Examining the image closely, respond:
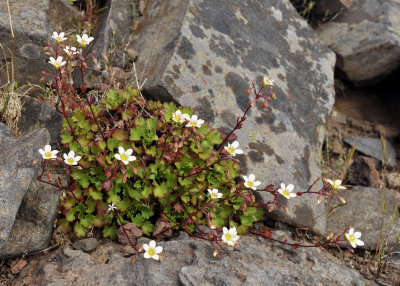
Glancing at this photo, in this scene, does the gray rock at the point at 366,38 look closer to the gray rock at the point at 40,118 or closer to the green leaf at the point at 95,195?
the gray rock at the point at 40,118

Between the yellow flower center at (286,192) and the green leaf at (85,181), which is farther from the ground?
the yellow flower center at (286,192)

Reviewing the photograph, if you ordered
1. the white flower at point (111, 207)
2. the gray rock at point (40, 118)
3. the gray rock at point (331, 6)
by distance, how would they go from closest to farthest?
1. the white flower at point (111, 207)
2. the gray rock at point (40, 118)
3. the gray rock at point (331, 6)

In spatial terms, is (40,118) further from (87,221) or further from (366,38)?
(366,38)

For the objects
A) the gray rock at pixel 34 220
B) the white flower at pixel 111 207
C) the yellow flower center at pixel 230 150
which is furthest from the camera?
the yellow flower center at pixel 230 150

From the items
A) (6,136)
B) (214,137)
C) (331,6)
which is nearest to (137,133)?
(214,137)

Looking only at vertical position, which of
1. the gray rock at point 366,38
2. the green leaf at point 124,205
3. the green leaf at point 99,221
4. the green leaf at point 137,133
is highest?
the gray rock at point 366,38

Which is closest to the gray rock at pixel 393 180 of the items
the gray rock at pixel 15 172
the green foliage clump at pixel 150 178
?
the green foliage clump at pixel 150 178

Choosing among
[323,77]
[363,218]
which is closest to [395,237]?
[363,218]
